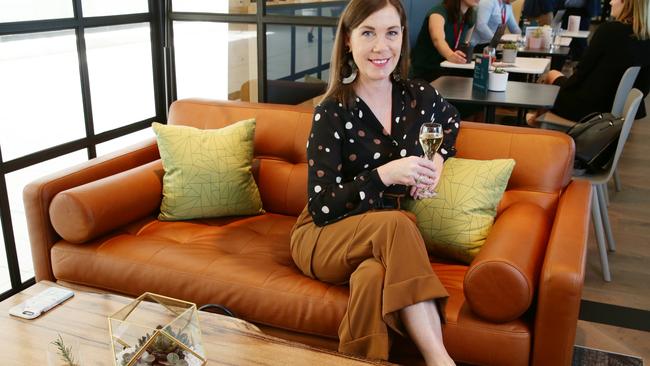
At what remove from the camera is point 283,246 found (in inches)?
94.3

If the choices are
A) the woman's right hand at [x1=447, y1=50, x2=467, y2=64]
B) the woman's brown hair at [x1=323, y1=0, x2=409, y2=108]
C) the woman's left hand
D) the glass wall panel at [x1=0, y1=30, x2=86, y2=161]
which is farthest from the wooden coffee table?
the woman's right hand at [x1=447, y1=50, x2=467, y2=64]

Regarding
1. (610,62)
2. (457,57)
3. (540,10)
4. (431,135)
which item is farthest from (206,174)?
(540,10)

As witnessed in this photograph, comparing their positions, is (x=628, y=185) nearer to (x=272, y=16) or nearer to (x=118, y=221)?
(x=272, y=16)

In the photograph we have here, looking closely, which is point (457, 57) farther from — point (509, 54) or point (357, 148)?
point (357, 148)

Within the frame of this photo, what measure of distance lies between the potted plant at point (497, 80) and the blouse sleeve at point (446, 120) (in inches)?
46.9

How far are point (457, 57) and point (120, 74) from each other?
7.15 ft

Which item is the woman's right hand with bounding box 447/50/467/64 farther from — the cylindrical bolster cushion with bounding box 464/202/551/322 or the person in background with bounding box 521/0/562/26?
the person in background with bounding box 521/0/562/26

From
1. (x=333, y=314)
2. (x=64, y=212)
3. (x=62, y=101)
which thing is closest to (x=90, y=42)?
(x=62, y=101)

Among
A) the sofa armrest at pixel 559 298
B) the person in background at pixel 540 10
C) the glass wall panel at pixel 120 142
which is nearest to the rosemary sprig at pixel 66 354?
the sofa armrest at pixel 559 298

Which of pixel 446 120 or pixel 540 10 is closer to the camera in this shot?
pixel 446 120

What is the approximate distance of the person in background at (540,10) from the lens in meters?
7.26

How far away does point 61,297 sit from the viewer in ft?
5.99

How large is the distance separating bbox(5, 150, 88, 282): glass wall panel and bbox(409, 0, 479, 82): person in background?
99.7 inches

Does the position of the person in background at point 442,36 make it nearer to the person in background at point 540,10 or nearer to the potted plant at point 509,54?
the potted plant at point 509,54
